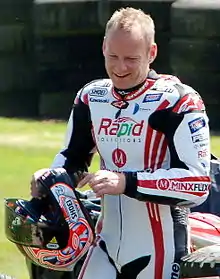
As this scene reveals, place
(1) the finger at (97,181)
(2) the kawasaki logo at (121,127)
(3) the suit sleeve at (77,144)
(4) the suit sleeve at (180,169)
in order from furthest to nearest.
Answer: (3) the suit sleeve at (77,144) < (2) the kawasaki logo at (121,127) < (4) the suit sleeve at (180,169) < (1) the finger at (97,181)

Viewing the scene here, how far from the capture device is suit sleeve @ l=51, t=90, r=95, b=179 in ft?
13.9

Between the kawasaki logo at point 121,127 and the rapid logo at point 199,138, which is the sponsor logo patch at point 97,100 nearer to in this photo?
the kawasaki logo at point 121,127

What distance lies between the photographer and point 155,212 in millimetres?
4000

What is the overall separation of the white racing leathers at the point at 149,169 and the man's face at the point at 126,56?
0.06 m

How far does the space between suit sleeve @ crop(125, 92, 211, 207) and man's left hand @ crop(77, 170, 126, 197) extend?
0.04 m

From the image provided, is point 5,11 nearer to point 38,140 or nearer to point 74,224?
point 38,140

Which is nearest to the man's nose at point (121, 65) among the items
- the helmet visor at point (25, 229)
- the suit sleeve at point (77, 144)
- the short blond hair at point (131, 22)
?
the short blond hair at point (131, 22)

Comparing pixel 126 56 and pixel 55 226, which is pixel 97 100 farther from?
pixel 55 226

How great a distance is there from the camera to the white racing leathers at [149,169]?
12.7 ft

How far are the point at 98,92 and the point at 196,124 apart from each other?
0.47 metres

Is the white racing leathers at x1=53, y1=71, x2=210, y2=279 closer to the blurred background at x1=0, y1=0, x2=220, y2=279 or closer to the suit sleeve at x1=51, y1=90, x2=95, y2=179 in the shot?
the suit sleeve at x1=51, y1=90, x2=95, y2=179

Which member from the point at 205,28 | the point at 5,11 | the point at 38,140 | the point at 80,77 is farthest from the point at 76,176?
the point at 5,11

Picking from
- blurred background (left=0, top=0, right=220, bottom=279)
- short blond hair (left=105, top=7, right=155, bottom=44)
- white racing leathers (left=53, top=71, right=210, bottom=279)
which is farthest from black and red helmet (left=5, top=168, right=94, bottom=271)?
blurred background (left=0, top=0, right=220, bottom=279)

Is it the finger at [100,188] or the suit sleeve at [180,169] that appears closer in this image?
the finger at [100,188]
